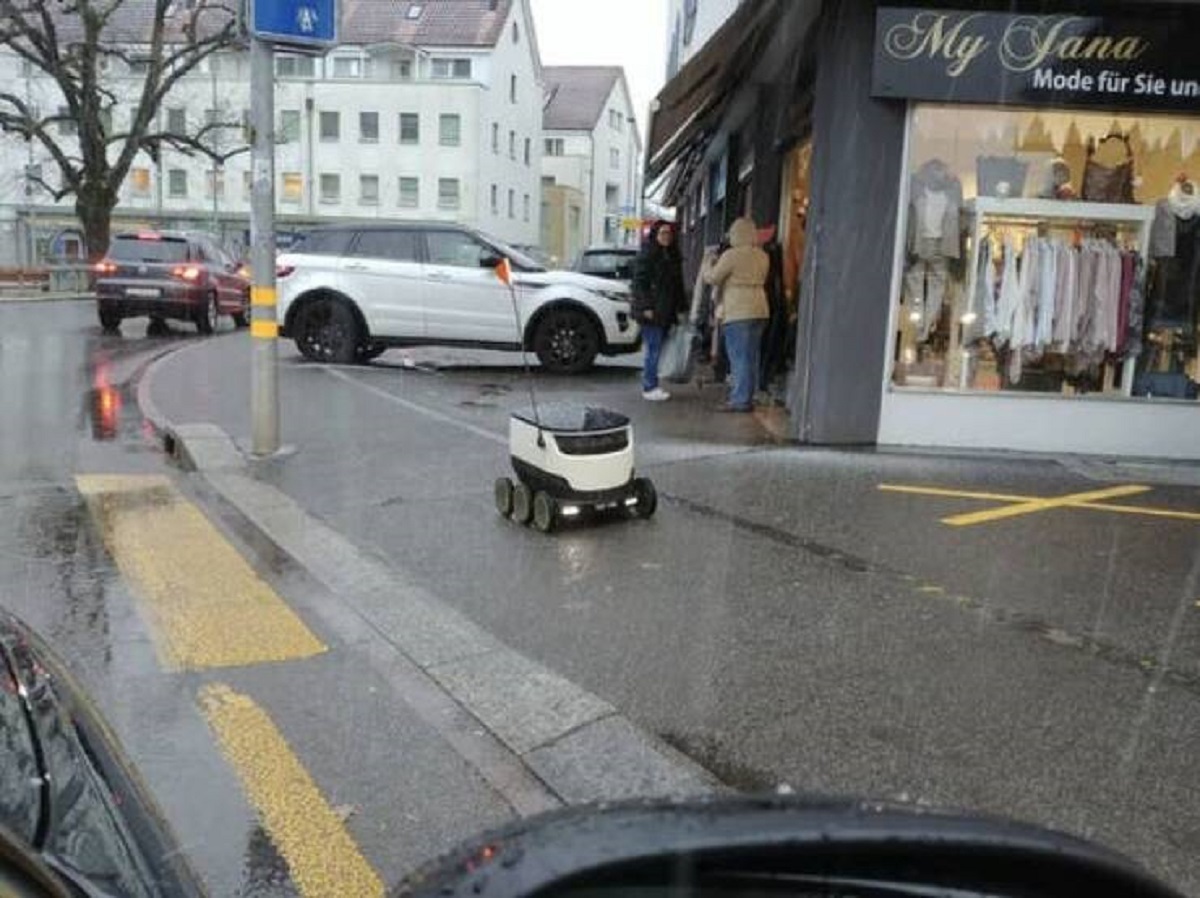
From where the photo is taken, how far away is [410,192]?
201 ft

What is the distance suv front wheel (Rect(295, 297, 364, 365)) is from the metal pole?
6369 millimetres

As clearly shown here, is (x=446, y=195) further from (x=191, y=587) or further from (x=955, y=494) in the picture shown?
(x=191, y=587)

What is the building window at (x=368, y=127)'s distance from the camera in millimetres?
61594

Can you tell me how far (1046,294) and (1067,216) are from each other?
63 cm

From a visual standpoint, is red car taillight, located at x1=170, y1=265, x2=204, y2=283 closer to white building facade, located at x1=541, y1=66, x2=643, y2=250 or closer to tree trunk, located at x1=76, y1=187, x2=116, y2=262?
tree trunk, located at x1=76, y1=187, x2=116, y2=262

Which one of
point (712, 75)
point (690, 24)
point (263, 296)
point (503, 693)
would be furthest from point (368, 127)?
point (503, 693)

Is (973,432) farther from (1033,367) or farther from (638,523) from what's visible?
(638,523)

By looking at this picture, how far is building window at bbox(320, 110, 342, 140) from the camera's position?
62.1 metres

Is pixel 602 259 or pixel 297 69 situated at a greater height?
pixel 297 69

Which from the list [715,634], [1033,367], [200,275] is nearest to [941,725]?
[715,634]

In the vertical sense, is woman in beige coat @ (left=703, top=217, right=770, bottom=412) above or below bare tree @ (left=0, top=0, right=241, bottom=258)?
below

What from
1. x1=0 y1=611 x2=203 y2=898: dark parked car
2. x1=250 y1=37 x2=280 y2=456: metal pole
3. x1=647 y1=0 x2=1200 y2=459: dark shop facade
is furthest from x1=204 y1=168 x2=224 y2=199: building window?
x1=0 y1=611 x2=203 y2=898: dark parked car

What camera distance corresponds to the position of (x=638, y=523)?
6992mm

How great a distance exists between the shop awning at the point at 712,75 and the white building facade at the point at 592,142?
6142cm
